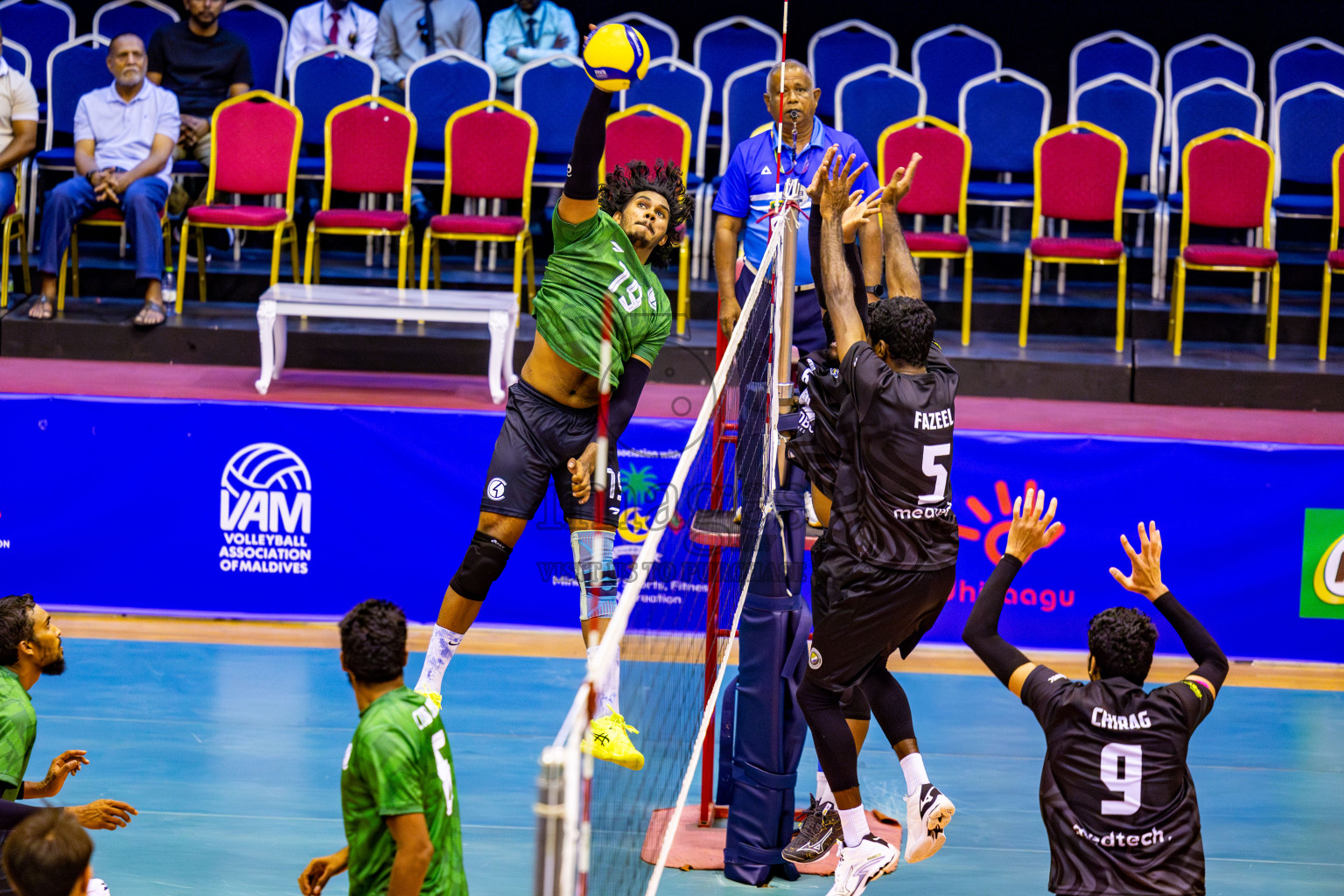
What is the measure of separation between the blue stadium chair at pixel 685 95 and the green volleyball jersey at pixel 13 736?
8.71 meters

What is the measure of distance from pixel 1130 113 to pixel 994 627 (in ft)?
30.6

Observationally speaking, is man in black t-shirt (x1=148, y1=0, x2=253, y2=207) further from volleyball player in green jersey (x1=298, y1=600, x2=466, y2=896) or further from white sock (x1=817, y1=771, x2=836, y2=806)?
volleyball player in green jersey (x1=298, y1=600, x2=466, y2=896)

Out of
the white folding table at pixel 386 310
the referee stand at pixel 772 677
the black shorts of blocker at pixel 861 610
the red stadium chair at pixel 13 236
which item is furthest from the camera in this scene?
the red stadium chair at pixel 13 236

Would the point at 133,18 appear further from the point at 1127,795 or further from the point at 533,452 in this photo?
the point at 1127,795

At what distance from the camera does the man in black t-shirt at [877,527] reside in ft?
17.1

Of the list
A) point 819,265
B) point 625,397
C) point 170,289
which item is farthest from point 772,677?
point 170,289

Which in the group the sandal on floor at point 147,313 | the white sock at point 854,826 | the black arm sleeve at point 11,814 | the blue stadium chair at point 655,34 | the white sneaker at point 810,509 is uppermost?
the blue stadium chair at point 655,34

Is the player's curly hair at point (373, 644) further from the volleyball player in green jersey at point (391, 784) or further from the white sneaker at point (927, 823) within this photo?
the white sneaker at point (927, 823)

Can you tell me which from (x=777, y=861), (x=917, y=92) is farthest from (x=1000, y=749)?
(x=917, y=92)

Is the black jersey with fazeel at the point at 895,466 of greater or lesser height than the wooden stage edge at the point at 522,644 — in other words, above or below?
above

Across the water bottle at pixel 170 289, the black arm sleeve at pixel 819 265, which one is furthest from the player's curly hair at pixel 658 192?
the water bottle at pixel 170 289

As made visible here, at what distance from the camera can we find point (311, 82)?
13.0 metres

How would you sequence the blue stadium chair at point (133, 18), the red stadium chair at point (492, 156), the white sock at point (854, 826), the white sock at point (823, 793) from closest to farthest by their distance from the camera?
the white sock at point (854, 826)
the white sock at point (823, 793)
the red stadium chair at point (492, 156)
the blue stadium chair at point (133, 18)

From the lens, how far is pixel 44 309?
1180 cm
